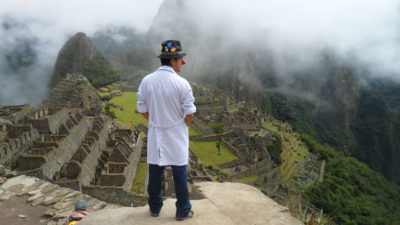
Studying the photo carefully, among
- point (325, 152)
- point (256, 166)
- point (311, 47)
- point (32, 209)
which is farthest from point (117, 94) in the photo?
point (311, 47)

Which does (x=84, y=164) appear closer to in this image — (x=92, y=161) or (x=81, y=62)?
(x=92, y=161)

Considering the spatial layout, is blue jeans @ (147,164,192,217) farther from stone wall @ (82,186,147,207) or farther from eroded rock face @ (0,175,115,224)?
stone wall @ (82,186,147,207)

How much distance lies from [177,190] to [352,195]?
139 feet

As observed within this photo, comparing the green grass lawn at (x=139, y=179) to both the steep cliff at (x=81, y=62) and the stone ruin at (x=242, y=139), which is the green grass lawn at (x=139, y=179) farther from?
the steep cliff at (x=81, y=62)

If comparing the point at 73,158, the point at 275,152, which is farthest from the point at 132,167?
the point at 275,152

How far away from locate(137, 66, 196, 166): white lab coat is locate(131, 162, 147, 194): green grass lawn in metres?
10.2

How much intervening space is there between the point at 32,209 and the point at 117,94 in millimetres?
48910

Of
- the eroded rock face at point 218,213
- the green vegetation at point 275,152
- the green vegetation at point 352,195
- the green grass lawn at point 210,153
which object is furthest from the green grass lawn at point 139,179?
the green vegetation at point 275,152

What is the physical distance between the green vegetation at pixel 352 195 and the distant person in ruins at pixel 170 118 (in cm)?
2391

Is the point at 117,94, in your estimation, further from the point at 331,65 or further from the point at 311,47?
the point at 311,47

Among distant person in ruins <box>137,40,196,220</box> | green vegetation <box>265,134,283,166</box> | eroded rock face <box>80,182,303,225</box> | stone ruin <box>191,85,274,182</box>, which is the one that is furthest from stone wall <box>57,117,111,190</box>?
green vegetation <box>265,134,283,166</box>

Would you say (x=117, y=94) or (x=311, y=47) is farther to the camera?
(x=311, y=47)

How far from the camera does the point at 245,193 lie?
553 cm

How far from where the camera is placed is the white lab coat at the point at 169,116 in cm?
416
